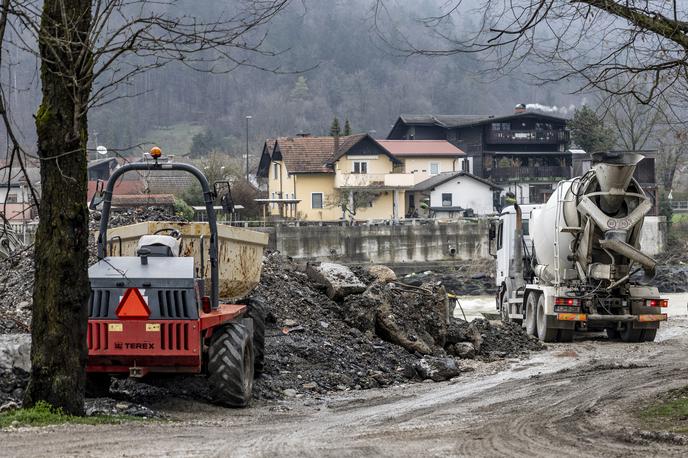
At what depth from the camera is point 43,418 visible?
9938 mm

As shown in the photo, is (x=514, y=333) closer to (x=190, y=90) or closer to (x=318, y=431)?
(x=318, y=431)

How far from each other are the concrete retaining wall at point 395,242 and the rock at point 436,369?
172 feet

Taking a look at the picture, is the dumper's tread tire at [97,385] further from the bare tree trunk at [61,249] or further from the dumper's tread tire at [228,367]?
the bare tree trunk at [61,249]

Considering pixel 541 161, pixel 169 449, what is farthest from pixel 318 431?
pixel 541 161

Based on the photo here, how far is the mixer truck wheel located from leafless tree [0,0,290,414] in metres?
16.5

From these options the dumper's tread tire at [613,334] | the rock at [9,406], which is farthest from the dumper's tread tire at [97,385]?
the dumper's tread tire at [613,334]

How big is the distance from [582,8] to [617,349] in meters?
13.2

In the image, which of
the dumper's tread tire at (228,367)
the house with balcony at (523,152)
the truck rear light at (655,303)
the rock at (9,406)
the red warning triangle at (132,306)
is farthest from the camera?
the house with balcony at (523,152)

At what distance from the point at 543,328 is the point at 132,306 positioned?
1500cm

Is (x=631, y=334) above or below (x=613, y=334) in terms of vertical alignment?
above

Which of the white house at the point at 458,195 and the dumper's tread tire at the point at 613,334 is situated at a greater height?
the white house at the point at 458,195

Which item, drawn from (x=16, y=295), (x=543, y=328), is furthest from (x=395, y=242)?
(x=16, y=295)

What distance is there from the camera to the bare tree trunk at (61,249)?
33.4 feet

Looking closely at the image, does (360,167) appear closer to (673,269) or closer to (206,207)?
(673,269)
